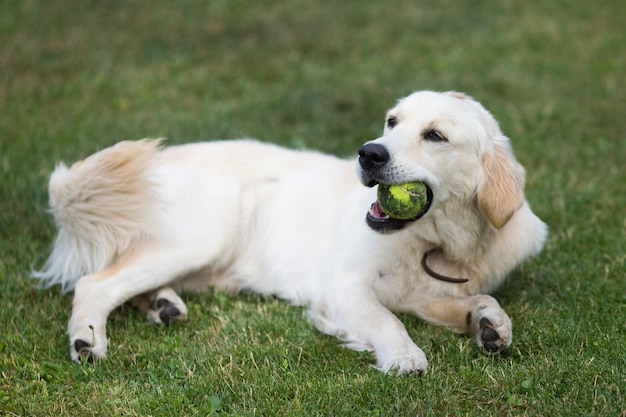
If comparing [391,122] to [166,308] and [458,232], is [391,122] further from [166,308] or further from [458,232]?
[166,308]

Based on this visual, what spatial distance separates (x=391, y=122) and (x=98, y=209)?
1.71 meters

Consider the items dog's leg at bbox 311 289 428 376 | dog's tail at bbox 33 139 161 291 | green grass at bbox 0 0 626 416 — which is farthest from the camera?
dog's tail at bbox 33 139 161 291

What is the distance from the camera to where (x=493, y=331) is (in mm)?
3688

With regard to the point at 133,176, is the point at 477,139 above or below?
above

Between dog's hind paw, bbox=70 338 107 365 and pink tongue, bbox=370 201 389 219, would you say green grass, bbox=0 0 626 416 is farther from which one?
pink tongue, bbox=370 201 389 219

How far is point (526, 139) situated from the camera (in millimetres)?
7141

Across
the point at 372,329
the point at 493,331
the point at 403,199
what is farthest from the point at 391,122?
the point at 493,331

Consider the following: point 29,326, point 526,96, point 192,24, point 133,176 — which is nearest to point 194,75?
point 192,24

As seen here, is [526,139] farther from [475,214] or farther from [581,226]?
[475,214]

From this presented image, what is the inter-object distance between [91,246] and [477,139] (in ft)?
7.30

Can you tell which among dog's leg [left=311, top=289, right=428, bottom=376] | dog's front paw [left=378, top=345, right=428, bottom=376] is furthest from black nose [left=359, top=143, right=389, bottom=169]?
dog's front paw [left=378, top=345, right=428, bottom=376]

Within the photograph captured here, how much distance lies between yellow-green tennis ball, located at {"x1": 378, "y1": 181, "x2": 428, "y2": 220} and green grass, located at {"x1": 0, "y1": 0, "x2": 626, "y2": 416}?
0.62 metres

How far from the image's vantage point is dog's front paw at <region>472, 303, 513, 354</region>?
3676 millimetres

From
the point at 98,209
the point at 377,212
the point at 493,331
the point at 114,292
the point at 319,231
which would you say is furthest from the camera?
the point at 319,231
